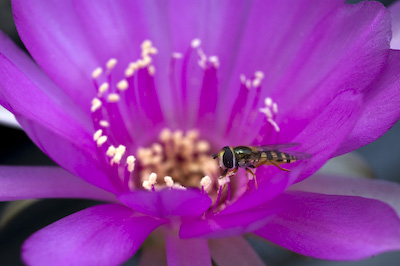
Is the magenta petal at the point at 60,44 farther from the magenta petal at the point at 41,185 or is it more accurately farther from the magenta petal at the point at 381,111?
the magenta petal at the point at 381,111

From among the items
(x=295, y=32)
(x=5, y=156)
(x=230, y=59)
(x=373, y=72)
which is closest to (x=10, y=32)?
(x=5, y=156)

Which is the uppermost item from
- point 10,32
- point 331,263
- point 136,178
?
point 10,32

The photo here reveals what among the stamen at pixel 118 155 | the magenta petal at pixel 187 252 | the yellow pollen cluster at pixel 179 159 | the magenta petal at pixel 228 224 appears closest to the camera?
the magenta petal at pixel 228 224

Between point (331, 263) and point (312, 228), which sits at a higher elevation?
point (312, 228)

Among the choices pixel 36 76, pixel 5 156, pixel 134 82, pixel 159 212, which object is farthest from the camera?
pixel 5 156

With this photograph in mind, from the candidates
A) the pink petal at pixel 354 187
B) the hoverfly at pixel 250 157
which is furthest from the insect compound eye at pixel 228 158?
the pink petal at pixel 354 187

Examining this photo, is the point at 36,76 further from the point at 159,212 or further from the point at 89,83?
the point at 159,212
